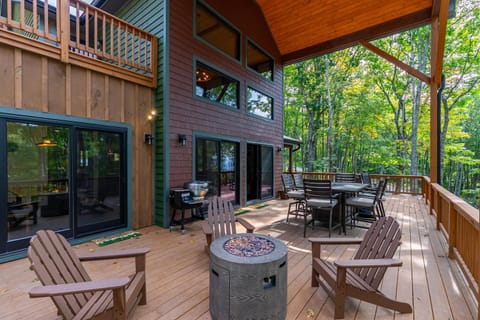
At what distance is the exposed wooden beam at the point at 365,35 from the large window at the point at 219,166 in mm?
4518

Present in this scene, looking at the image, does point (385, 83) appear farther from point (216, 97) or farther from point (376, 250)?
point (376, 250)

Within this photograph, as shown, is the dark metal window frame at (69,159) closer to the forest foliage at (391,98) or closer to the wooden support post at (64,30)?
the wooden support post at (64,30)

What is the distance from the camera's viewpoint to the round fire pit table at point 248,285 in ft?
5.87

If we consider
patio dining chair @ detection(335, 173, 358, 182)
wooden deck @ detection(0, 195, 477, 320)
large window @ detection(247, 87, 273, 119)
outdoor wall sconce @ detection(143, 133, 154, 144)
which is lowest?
wooden deck @ detection(0, 195, 477, 320)

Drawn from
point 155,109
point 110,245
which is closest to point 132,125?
point 155,109

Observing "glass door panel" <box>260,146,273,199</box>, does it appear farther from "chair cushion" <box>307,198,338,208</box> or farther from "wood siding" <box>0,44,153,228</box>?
"wood siding" <box>0,44,153,228</box>

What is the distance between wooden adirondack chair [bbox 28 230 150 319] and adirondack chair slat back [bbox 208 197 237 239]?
54.0 inches

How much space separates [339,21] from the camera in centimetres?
705

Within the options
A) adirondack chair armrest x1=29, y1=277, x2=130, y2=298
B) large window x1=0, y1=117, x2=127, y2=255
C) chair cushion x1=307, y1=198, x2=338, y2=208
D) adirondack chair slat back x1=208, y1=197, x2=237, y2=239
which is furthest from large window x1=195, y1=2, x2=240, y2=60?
adirondack chair armrest x1=29, y1=277, x2=130, y2=298

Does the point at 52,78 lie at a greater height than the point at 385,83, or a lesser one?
lesser

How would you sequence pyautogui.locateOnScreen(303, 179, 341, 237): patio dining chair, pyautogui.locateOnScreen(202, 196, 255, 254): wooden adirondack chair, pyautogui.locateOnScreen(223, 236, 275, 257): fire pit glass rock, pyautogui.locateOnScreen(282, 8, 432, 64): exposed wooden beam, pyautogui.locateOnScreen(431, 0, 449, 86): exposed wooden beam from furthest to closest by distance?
pyautogui.locateOnScreen(282, 8, 432, 64): exposed wooden beam < pyautogui.locateOnScreen(431, 0, 449, 86): exposed wooden beam < pyautogui.locateOnScreen(303, 179, 341, 237): patio dining chair < pyautogui.locateOnScreen(202, 196, 255, 254): wooden adirondack chair < pyautogui.locateOnScreen(223, 236, 275, 257): fire pit glass rock

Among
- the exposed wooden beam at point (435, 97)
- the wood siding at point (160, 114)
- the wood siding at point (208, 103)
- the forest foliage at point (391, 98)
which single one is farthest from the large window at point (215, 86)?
the forest foliage at point (391, 98)

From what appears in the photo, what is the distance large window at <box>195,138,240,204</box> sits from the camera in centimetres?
564

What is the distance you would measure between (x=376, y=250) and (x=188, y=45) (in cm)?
530
